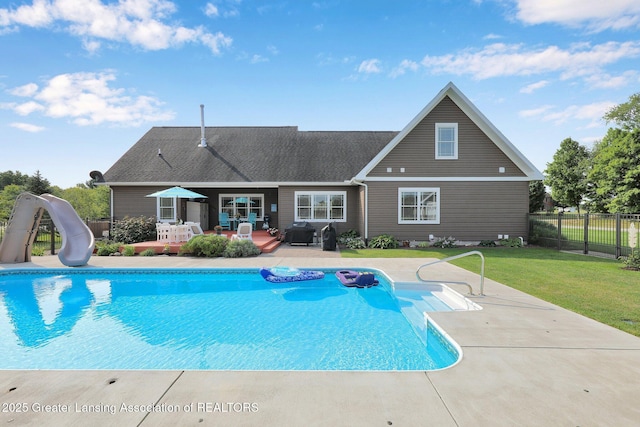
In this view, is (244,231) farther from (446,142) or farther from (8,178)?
(8,178)

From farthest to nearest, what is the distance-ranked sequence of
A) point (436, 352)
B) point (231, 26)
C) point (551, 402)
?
point (231, 26)
point (436, 352)
point (551, 402)

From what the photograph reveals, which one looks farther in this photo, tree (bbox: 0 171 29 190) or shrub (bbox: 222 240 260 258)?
tree (bbox: 0 171 29 190)

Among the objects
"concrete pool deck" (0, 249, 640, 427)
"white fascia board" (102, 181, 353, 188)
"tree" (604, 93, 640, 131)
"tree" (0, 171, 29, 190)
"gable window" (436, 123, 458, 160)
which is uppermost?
"tree" (604, 93, 640, 131)

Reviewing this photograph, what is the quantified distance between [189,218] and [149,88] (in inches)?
277

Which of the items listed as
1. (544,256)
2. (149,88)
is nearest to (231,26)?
(149,88)

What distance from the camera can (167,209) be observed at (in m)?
18.1

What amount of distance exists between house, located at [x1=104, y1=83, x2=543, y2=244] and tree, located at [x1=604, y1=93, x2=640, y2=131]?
35.4 meters

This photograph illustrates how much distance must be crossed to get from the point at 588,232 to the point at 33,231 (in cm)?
2135

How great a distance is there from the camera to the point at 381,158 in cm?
1566

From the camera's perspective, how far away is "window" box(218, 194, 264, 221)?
20.1 m

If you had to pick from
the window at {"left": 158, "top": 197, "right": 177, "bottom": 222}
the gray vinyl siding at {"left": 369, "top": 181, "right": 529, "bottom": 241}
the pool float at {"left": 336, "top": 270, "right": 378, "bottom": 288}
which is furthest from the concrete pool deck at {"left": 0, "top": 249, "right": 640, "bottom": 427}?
the window at {"left": 158, "top": 197, "right": 177, "bottom": 222}

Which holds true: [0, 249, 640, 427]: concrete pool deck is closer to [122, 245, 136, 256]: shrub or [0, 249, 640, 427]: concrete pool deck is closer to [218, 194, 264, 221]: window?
[122, 245, 136, 256]: shrub

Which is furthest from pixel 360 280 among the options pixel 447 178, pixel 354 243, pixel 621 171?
pixel 621 171

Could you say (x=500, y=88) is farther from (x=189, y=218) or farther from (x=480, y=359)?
(x=189, y=218)
